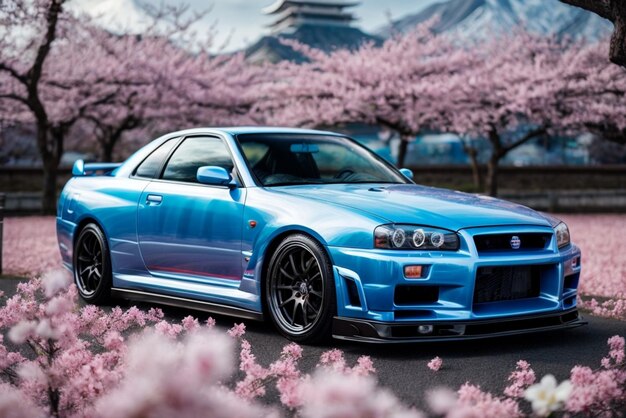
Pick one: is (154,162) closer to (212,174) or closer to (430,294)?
(212,174)

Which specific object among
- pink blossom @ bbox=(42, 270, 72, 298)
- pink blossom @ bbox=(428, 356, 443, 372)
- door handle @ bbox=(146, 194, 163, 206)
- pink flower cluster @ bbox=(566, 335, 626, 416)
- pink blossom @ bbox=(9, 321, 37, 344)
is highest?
door handle @ bbox=(146, 194, 163, 206)

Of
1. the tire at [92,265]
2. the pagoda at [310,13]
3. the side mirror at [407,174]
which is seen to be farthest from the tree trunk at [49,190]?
the pagoda at [310,13]

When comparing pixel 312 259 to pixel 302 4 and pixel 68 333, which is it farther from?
pixel 302 4

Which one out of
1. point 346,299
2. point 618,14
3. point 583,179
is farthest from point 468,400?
point 583,179

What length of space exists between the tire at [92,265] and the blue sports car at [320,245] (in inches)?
0.8

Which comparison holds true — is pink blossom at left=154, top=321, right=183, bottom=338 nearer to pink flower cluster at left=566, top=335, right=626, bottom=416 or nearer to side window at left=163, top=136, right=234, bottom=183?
side window at left=163, top=136, right=234, bottom=183

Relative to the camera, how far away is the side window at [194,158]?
698cm

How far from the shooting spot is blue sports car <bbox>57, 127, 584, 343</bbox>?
18.0ft

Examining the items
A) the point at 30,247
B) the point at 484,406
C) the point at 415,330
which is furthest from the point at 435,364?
the point at 30,247

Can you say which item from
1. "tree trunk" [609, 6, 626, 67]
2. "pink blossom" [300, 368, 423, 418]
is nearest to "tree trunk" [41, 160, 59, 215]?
"tree trunk" [609, 6, 626, 67]

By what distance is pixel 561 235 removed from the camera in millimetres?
6199

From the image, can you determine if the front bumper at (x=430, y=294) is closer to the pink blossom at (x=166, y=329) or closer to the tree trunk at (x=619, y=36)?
the pink blossom at (x=166, y=329)

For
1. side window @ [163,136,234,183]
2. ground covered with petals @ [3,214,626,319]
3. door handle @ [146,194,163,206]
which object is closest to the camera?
side window @ [163,136,234,183]

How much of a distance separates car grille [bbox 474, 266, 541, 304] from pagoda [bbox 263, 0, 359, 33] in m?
132
